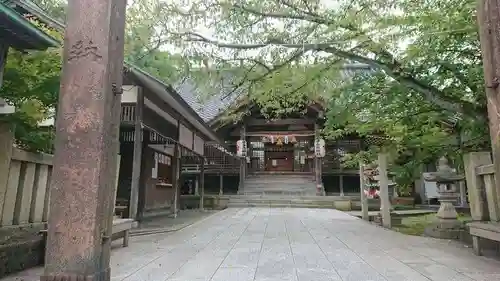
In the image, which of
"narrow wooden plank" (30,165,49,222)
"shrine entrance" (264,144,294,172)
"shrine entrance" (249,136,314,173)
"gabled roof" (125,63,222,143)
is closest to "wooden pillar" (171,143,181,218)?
"gabled roof" (125,63,222,143)

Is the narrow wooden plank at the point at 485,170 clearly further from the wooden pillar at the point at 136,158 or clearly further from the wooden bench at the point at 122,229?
the wooden pillar at the point at 136,158

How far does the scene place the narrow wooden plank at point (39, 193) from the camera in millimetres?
4297

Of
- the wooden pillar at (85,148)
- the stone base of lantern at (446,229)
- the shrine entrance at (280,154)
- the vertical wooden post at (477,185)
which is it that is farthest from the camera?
the shrine entrance at (280,154)

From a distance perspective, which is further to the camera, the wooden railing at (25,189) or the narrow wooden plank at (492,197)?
the narrow wooden plank at (492,197)

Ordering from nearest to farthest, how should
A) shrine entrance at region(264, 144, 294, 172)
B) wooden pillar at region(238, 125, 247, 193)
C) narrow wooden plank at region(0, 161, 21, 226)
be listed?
1. narrow wooden plank at region(0, 161, 21, 226)
2. wooden pillar at region(238, 125, 247, 193)
3. shrine entrance at region(264, 144, 294, 172)

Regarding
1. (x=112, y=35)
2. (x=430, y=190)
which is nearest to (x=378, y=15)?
(x=112, y=35)

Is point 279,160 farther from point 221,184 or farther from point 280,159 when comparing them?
point 221,184

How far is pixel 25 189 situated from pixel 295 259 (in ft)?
11.0

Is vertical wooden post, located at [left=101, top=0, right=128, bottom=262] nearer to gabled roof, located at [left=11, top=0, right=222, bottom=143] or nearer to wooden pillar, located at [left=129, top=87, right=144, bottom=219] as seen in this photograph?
gabled roof, located at [left=11, top=0, right=222, bottom=143]

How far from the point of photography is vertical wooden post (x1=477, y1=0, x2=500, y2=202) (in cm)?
229

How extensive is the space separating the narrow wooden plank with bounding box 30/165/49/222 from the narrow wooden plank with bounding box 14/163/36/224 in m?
0.06

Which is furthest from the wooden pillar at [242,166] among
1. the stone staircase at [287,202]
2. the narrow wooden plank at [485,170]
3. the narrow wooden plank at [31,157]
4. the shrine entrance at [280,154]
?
the narrow wooden plank at [31,157]

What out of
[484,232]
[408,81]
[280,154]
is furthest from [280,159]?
[484,232]

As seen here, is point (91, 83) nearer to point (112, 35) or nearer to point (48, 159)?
point (112, 35)
